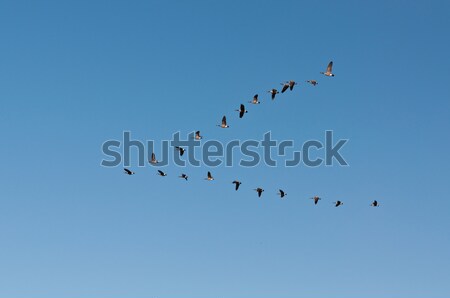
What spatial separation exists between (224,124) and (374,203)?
20.9 metres

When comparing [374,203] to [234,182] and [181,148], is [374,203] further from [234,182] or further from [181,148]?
[181,148]

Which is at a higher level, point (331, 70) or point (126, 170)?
point (331, 70)

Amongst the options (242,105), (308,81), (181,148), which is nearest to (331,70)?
(308,81)

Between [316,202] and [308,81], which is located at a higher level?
[308,81]

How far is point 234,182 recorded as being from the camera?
403 ft

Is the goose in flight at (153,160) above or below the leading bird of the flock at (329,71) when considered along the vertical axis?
below

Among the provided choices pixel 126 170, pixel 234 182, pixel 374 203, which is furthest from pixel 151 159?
pixel 374 203

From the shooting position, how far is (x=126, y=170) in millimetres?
118562

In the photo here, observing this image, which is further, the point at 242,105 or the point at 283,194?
the point at 283,194

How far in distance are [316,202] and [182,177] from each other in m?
15.6

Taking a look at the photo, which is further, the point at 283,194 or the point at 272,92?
the point at 283,194

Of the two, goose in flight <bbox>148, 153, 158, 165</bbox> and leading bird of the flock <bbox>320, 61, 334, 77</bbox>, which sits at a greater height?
leading bird of the flock <bbox>320, 61, 334, 77</bbox>

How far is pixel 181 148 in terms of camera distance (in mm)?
117250

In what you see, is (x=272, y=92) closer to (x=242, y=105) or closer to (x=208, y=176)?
(x=242, y=105)
